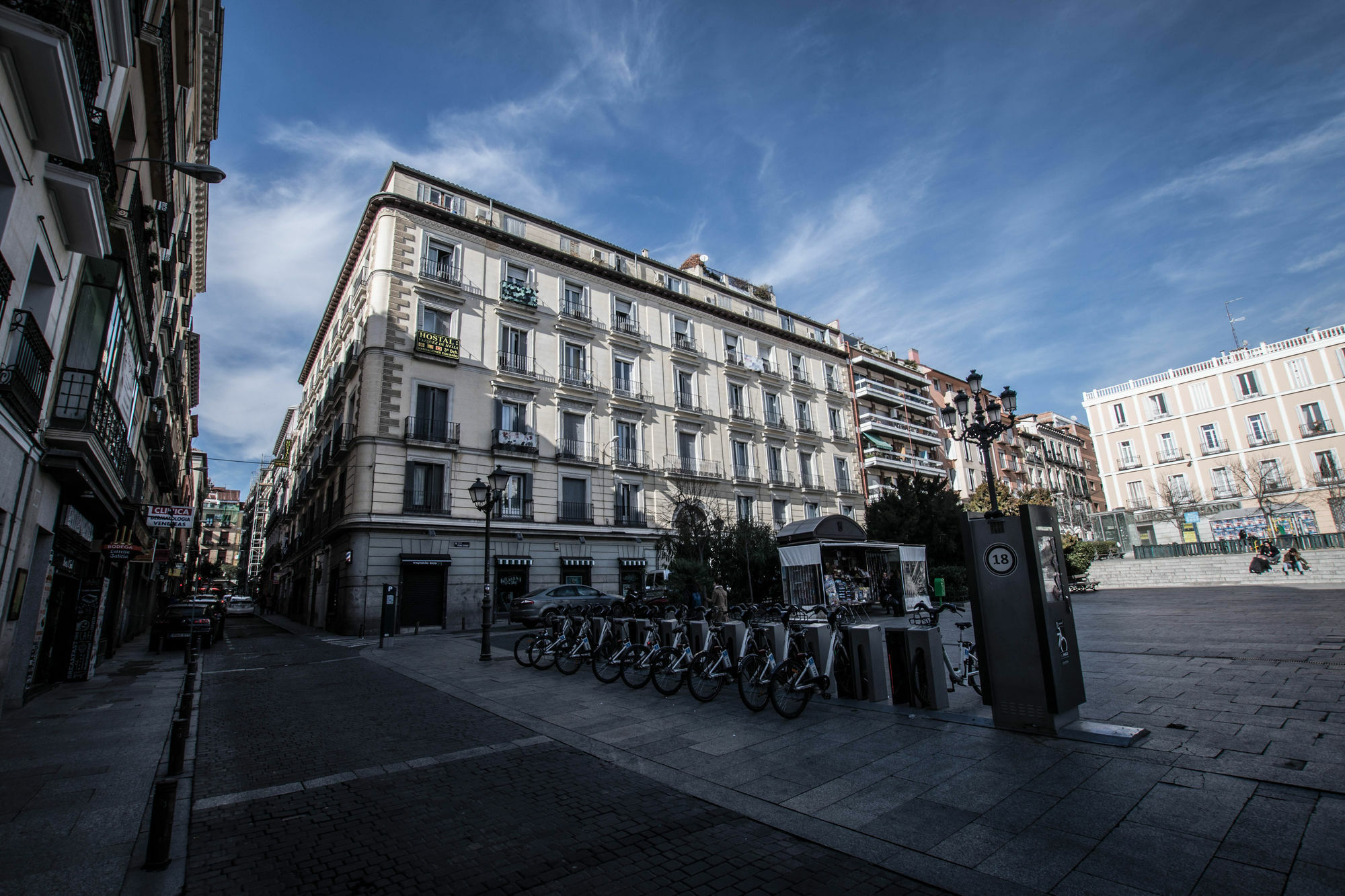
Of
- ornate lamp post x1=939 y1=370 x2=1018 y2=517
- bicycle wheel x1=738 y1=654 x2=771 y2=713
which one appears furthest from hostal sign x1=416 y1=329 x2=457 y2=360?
bicycle wheel x1=738 y1=654 x2=771 y2=713

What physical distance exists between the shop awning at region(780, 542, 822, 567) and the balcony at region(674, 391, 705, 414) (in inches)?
522

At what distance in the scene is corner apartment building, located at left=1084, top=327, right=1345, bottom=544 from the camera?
3888 centimetres

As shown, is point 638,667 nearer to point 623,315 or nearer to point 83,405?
point 83,405

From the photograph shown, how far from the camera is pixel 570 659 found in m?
11.1

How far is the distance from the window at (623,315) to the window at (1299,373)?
44.0 metres

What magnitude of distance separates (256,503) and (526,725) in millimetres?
98208

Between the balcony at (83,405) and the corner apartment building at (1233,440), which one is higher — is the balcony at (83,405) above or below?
below

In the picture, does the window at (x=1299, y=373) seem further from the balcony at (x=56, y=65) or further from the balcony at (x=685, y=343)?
the balcony at (x=56, y=65)

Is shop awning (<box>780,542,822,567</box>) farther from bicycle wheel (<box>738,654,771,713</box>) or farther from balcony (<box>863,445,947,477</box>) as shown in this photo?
balcony (<box>863,445,947,477</box>)

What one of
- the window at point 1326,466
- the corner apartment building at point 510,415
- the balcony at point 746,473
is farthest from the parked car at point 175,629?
the window at point 1326,466

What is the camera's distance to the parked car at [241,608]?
137 ft

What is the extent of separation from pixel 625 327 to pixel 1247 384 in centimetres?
4426

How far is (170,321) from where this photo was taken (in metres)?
22.4

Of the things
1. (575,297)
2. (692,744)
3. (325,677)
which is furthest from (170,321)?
(692,744)
